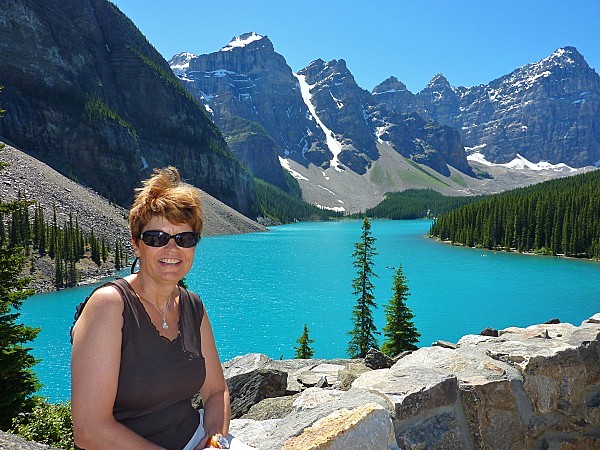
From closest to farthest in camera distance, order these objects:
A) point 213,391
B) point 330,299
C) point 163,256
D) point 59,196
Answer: point 163,256
point 213,391
point 330,299
point 59,196

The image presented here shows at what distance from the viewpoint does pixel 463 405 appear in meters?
4.09

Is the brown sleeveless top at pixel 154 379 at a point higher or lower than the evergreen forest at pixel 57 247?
higher

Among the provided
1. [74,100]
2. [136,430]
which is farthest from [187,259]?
[74,100]

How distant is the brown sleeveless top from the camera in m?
2.72

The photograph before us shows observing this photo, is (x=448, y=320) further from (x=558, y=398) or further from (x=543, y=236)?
(x=543, y=236)

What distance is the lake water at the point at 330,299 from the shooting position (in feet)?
114

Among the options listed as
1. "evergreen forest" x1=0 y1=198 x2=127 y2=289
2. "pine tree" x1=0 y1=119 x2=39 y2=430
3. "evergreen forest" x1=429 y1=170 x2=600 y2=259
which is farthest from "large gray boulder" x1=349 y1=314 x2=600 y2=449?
"evergreen forest" x1=429 y1=170 x2=600 y2=259

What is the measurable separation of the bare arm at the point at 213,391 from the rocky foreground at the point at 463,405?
1.22 feet

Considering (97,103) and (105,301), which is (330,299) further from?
(97,103)

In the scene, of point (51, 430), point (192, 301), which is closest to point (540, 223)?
point (51, 430)

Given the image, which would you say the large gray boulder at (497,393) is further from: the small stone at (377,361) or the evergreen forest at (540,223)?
the evergreen forest at (540,223)

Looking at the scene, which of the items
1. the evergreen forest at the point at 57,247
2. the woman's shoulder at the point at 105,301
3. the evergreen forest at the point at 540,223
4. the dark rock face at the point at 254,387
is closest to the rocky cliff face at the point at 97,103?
the evergreen forest at the point at 57,247

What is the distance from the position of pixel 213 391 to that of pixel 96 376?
53.8 inches

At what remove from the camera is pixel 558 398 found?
184 inches
